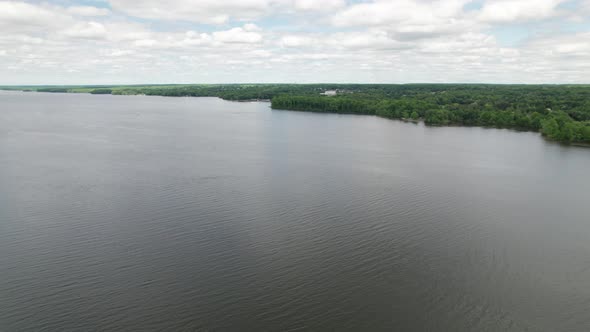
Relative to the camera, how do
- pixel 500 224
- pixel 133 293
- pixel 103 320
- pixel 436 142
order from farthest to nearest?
pixel 436 142, pixel 500 224, pixel 133 293, pixel 103 320

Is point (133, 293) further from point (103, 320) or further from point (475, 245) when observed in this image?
point (475, 245)

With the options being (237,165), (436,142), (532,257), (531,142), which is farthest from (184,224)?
(531,142)

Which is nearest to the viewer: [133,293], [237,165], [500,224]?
[133,293]

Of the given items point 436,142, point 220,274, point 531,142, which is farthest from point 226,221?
point 531,142

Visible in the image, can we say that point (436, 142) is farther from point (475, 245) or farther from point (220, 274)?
point (220, 274)

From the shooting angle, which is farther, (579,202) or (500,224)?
(579,202)

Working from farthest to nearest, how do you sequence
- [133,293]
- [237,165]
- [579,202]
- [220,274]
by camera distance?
[237,165] → [579,202] → [220,274] → [133,293]
